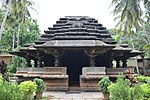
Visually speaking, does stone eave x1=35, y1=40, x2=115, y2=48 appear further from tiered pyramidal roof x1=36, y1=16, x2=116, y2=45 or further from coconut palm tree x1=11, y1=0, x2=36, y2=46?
coconut palm tree x1=11, y1=0, x2=36, y2=46

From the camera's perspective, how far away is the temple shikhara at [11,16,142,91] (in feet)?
43.2

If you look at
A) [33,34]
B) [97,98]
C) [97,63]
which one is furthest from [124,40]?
[97,98]

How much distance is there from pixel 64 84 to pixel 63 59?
11.6 ft

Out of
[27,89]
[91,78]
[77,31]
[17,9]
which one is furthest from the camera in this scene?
[17,9]

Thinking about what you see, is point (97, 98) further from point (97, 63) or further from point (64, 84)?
point (97, 63)

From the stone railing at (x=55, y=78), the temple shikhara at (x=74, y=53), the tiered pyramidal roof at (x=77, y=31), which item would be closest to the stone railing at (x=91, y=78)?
the temple shikhara at (x=74, y=53)

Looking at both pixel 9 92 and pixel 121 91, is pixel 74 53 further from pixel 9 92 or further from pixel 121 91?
pixel 9 92

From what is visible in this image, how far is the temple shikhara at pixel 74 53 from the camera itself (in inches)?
519

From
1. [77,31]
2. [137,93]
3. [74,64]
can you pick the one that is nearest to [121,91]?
[137,93]

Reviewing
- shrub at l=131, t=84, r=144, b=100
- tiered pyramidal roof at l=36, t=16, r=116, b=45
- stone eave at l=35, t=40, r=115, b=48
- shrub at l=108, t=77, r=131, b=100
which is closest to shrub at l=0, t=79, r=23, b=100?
shrub at l=108, t=77, r=131, b=100

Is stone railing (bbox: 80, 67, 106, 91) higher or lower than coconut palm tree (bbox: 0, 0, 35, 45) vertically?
lower

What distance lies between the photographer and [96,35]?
15.7 meters

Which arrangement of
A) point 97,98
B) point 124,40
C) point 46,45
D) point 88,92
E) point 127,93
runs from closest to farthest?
point 127,93
point 97,98
point 88,92
point 46,45
point 124,40

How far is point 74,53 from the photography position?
16344 millimetres
